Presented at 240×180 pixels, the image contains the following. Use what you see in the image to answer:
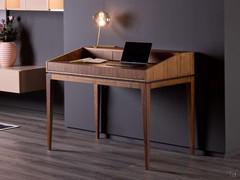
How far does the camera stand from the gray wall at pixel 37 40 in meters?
6.76

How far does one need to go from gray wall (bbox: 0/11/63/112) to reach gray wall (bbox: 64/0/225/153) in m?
0.99

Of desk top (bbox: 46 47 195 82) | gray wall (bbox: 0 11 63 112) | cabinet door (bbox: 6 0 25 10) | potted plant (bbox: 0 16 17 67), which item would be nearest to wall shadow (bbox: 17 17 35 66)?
gray wall (bbox: 0 11 63 112)

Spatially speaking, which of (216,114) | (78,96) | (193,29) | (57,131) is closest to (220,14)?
(193,29)

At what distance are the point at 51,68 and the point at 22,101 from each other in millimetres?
2455

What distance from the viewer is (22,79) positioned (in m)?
6.50

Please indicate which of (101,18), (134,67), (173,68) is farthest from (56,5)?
(173,68)

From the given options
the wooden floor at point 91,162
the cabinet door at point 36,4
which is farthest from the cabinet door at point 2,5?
the wooden floor at point 91,162

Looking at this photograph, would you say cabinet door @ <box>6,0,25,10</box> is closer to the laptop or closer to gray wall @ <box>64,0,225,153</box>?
gray wall @ <box>64,0,225,153</box>

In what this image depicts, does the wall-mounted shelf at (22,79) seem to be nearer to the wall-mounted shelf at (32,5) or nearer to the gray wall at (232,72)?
the wall-mounted shelf at (32,5)

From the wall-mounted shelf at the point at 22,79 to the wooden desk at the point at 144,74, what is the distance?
1.43 metres

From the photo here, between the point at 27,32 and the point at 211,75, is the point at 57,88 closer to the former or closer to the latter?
the point at 27,32

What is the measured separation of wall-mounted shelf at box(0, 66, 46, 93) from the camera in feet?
21.3

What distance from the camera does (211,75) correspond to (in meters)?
4.76

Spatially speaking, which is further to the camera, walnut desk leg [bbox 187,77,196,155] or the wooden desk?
walnut desk leg [bbox 187,77,196,155]
